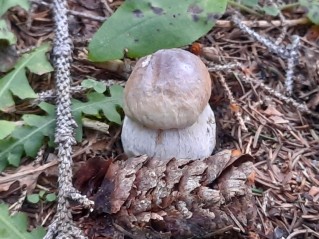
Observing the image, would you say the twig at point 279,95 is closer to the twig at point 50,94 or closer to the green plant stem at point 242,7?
the green plant stem at point 242,7

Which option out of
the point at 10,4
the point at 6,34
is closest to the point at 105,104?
the point at 6,34

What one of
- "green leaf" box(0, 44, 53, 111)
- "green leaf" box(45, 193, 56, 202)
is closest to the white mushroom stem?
"green leaf" box(45, 193, 56, 202)

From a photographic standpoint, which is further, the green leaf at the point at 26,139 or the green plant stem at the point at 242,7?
the green plant stem at the point at 242,7

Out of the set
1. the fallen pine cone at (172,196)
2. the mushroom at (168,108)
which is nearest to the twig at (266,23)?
the mushroom at (168,108)

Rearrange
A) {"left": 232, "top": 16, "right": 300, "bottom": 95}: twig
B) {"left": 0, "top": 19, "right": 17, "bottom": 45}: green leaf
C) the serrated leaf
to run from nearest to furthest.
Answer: the serrated leaf < {"left": 0, "top": 19, "right": 17, "bottom": 45}: green leaf < {"left": 232, "top": 16, "right": 300, "bottom": 95}: twig

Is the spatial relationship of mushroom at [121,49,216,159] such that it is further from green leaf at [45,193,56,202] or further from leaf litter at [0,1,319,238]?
green leaf at [45,193,56,202]

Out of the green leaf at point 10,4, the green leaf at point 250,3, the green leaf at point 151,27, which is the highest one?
the green leaf at point 10,4

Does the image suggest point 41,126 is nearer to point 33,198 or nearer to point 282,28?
point 33,198
